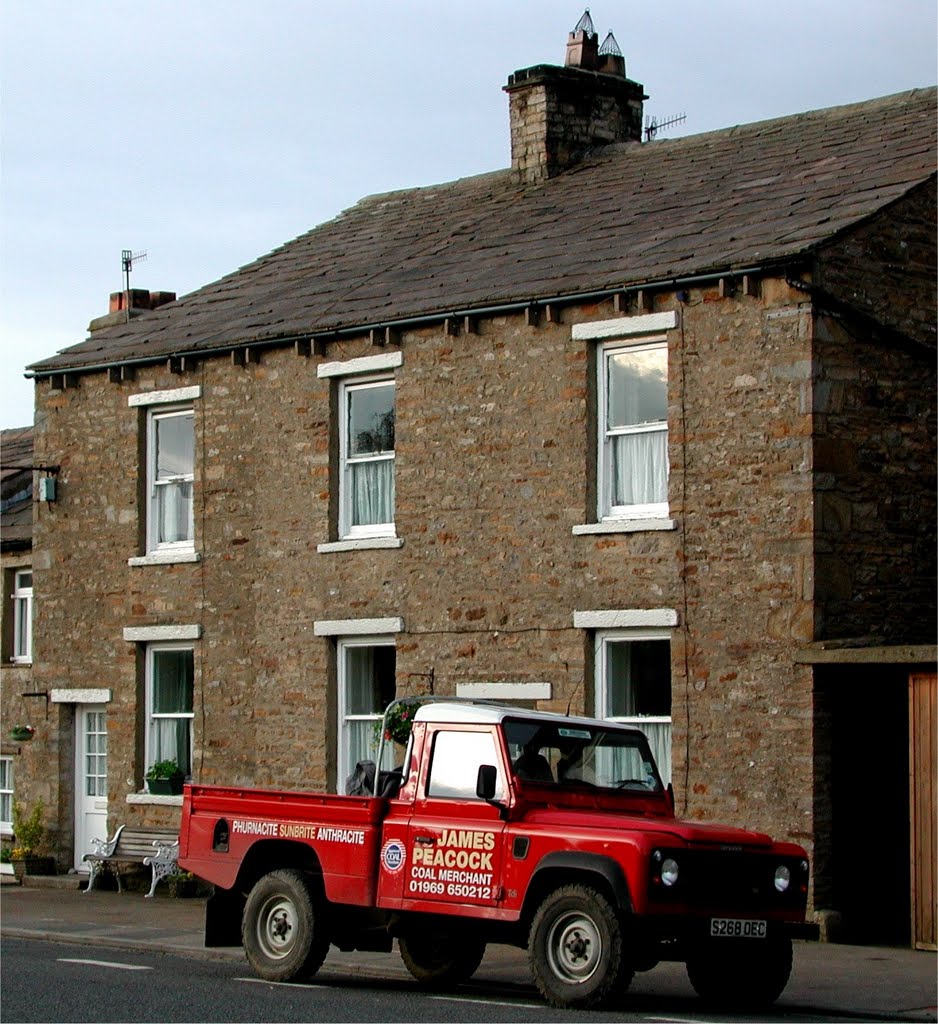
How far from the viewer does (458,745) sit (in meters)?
13.2

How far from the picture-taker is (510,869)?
12.5 m

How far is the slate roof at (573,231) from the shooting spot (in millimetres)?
19000

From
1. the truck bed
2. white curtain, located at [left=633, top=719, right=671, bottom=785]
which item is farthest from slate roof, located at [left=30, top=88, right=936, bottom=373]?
the truck bed

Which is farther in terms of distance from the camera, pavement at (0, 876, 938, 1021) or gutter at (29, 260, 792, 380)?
gutter at (29, 260, 792, 380)

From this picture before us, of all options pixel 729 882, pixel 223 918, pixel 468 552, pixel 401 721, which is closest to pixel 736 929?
pixel 729 882

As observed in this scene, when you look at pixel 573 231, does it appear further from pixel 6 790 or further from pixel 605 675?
pixel 6 790

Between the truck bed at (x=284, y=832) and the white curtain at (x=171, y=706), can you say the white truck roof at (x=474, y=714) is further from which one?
the white curtain at (x=171, y=706)

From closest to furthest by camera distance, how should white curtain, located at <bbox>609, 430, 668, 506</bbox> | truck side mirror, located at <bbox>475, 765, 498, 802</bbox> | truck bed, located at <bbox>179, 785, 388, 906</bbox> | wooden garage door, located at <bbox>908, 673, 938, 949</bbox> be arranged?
truck side mirror, located at <bbox>475, 765, 498, 802</bbox> → truck bed, located at <bbox>179, 785, 388, 906</bbox> → wooden garage door, located at <bbox>908, 673, 938, 949</bbox> → white curtain, located at <bbox>609, 430, 668, 506</bbox>

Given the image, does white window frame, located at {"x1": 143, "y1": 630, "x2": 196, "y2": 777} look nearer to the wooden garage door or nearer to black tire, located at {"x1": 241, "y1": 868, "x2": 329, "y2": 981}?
black tire, located at {"x1": 241, "y1": 868, "x2": 329, "y2": 981}

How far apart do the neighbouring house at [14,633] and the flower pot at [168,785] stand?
11.2 ft

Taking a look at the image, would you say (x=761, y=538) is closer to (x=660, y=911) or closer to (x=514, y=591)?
(x=514, y=591)

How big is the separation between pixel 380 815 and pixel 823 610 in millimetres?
5861

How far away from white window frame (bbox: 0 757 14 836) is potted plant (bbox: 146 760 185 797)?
4602 millimetres

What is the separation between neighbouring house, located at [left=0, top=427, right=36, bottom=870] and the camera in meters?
26.3
